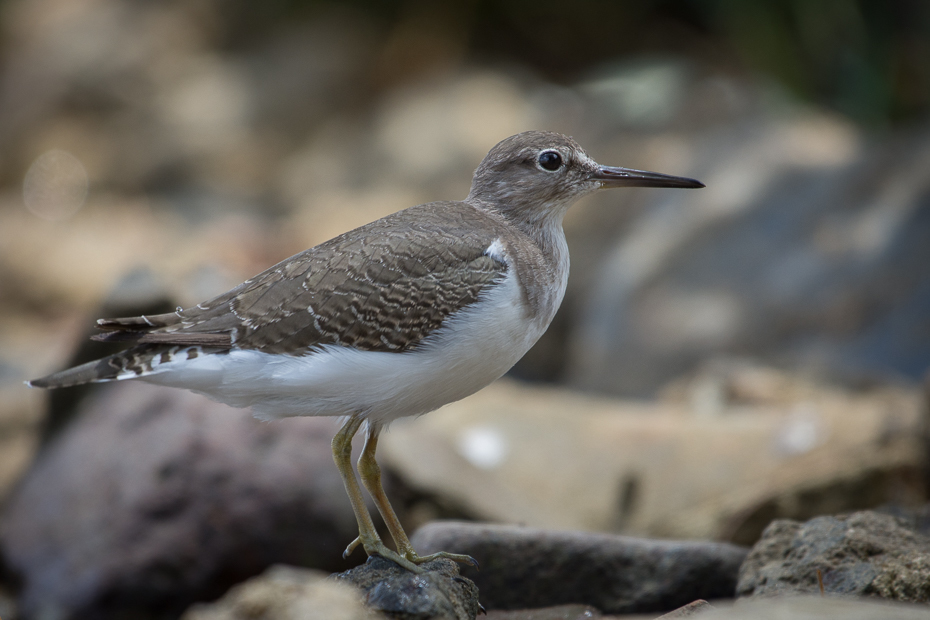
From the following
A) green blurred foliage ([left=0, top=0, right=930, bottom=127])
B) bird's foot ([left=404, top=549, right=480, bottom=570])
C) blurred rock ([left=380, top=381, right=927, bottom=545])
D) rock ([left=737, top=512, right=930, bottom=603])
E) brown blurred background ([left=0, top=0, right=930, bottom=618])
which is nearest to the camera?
rock ([left=737, top=512, right=930, bottom=603])

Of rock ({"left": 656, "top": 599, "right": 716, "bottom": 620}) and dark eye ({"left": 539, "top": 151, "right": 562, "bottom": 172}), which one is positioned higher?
dark eye ({"left": 539, "top": 151, "right": 562, "bottom": 172})

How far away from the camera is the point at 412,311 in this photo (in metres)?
5.31

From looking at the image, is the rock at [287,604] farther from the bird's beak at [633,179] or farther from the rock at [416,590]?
the bird's beak at [633,179]

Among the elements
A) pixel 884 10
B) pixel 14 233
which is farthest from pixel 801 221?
pixel 14 233

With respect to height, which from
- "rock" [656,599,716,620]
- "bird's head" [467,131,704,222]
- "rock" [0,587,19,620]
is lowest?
"rock" [0,587,19,620]

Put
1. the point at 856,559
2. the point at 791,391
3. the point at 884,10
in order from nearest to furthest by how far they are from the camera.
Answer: the point at 856,559 → the point at 791,391 → the point at 884,10

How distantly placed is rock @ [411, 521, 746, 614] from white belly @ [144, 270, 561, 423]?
116 centimetres

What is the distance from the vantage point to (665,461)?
8758 millimetres

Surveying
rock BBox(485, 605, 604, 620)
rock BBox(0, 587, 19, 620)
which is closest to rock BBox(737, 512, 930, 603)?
rock BBox(485, 605, 604, 620)

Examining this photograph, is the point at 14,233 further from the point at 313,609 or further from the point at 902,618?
the point at 902,618

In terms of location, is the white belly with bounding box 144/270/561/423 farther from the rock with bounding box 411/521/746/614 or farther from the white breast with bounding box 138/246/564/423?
the rock with bounding box 411/521/746/614

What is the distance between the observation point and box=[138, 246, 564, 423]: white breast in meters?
5.23

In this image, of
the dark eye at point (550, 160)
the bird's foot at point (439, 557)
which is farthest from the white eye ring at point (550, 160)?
the bird's foot at point (439, 557)

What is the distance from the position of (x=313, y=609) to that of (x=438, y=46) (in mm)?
17668
